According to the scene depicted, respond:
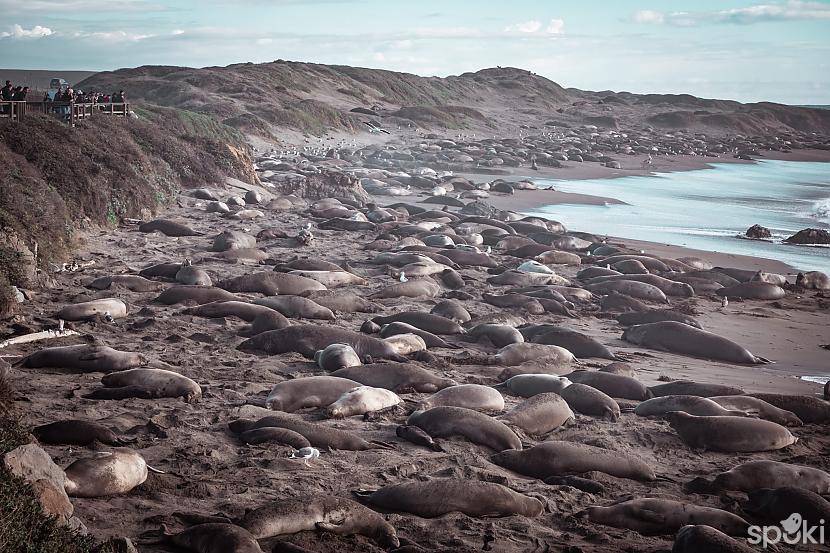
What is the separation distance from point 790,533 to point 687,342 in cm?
496

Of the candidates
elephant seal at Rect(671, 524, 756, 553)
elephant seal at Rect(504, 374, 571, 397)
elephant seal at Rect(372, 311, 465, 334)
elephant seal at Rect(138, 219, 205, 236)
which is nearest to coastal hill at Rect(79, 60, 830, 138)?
elephant seal at Rect(138, 219, 205, 236)

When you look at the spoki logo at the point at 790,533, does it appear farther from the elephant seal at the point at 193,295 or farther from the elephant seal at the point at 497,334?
the elephant seal at the point at 193,295

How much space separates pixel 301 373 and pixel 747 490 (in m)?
3.97

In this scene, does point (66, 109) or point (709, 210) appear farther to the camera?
point (709, 210)

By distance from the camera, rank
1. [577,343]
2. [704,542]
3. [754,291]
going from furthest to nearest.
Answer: [754,291] < [577,343] < [704,542]

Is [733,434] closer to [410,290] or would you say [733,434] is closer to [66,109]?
[410,290]

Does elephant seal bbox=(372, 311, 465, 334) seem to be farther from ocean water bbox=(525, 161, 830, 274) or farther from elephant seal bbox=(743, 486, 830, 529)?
ocean water bbox=(525, 161, 830, 274)

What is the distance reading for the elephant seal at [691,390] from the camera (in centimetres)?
766

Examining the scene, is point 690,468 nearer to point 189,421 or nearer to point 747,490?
point 747,490

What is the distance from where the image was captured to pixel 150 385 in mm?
6680

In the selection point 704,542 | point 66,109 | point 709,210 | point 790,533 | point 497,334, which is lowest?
point 790,533

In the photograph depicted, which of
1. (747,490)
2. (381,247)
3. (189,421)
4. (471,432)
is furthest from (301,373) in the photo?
(381,247)

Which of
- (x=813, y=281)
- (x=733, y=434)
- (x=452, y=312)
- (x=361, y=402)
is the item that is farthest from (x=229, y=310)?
(x=813, y=281)

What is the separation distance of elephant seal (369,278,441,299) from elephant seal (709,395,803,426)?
4969 millimetres
